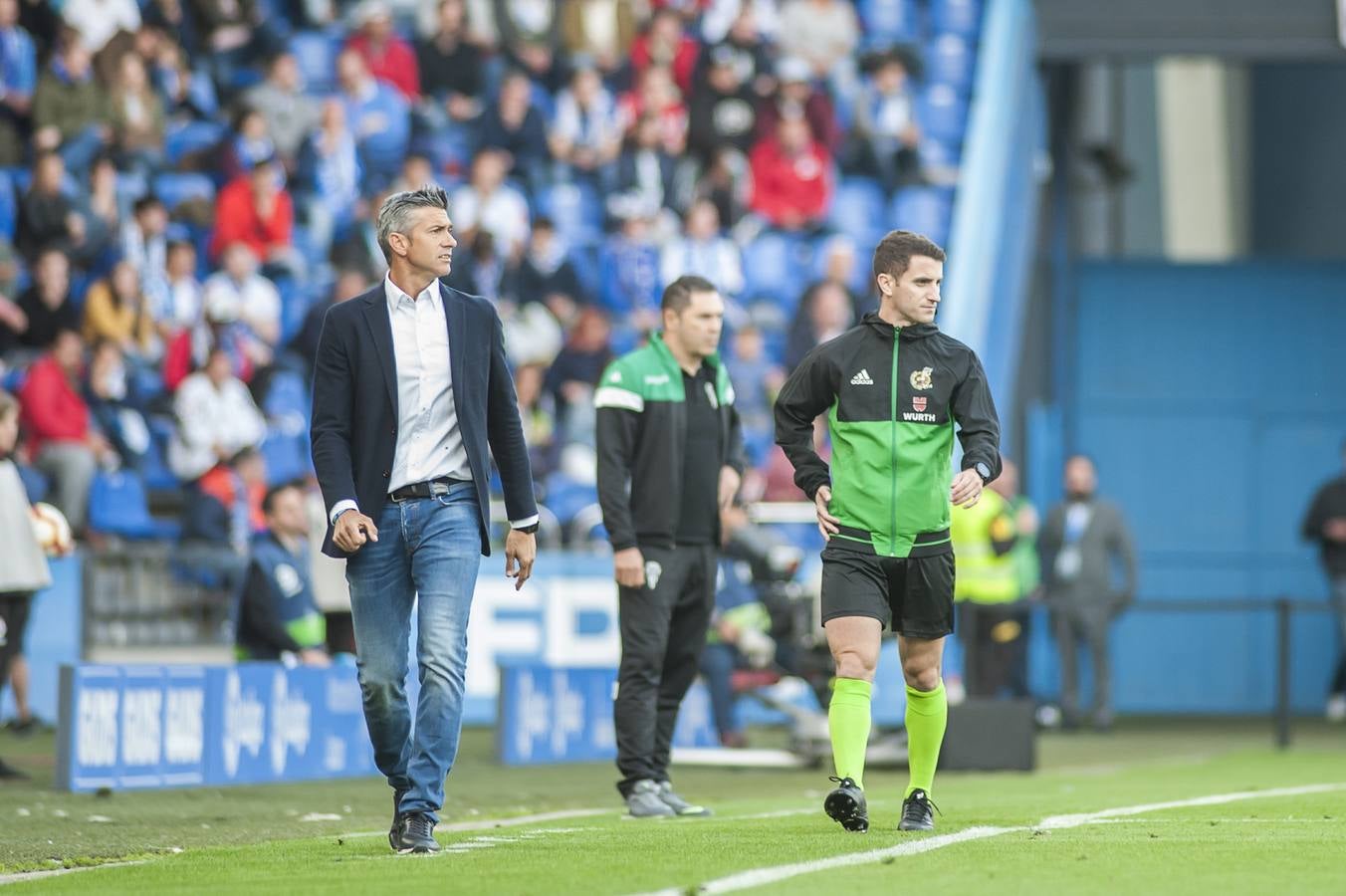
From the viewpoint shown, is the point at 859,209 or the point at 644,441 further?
the point at 859,209

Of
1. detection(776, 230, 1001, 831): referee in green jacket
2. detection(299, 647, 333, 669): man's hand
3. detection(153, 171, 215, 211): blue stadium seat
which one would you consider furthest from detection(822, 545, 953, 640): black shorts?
detection(153, 171, 215, 211): blue stadium seat

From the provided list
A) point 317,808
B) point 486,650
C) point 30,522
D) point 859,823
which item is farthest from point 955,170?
point 859,823

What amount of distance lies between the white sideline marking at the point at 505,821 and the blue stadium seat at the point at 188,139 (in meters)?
11.9

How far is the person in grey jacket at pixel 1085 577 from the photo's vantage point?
1995cm

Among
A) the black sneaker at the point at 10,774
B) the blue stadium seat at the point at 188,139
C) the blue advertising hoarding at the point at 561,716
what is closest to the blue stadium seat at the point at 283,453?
the blue stadium seat at the point at 188,139

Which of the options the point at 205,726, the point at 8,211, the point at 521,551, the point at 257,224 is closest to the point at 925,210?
the point at 257,224

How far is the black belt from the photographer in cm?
786

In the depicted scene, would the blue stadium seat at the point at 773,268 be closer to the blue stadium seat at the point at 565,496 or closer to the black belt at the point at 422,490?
the blue stadium seat at the point at 565,496

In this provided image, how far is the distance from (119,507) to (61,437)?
0.66m

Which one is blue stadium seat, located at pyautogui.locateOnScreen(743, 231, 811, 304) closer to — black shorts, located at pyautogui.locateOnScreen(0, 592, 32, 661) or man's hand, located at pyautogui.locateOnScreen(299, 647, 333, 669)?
man's hand, located at pyautogui.locateOnScreen(299, 647, 333, 669)

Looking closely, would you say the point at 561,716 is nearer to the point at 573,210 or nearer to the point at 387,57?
the point at 573,210

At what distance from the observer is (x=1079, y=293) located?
24734mm

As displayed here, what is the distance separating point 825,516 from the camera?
8.39 metres

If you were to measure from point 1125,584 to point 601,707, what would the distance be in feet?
21.9
